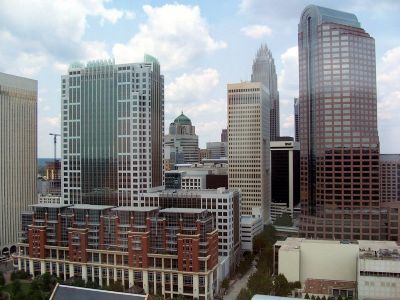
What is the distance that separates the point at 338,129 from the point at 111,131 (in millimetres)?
28526

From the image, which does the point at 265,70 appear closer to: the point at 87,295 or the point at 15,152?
the point at 15,152

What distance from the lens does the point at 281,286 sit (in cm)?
3788

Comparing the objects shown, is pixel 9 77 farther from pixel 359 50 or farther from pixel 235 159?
pixel 359 50

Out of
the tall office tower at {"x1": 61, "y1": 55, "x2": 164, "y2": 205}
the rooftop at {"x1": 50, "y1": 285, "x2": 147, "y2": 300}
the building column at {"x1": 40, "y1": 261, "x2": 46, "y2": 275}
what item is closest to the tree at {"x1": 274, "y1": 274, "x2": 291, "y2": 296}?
the rooftop at {"x1": 50, "y1": 285, "x2": 147, "y2": 300}

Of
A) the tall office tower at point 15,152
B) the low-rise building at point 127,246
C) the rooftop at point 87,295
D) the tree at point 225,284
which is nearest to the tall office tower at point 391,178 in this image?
the tree at point 225,284

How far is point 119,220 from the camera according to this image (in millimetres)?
43438

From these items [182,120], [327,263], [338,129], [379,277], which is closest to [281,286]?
[327,263]

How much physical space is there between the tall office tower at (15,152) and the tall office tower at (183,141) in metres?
74.4

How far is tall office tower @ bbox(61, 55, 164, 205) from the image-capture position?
52.7m

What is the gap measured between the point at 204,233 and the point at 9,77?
37.9 meters

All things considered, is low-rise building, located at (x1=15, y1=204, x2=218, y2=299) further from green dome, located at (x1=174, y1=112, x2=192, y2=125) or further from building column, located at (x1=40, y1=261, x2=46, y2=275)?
green dome, located at (x1=174, y1=112, x2=192, y2=125)

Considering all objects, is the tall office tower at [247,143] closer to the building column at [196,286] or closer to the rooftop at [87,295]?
the building column at [196,286]

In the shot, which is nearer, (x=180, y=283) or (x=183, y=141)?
(x=180, y=283)

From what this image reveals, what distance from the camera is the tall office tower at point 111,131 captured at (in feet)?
173
